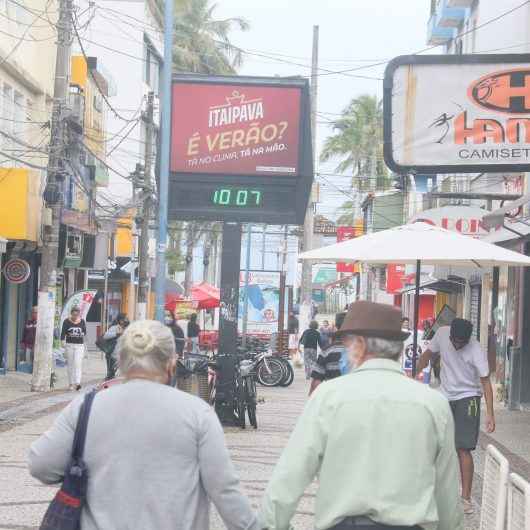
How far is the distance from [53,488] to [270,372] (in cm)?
1753

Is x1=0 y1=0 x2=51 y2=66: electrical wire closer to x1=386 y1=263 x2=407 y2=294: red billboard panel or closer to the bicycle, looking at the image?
the bicycle

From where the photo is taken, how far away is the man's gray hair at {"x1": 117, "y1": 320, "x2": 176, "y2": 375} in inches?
177

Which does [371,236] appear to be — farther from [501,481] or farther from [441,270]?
[441,270]

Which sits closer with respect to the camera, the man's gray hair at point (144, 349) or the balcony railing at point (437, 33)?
the man's gray hair at point (144, 349)

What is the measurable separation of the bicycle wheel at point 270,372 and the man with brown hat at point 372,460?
23.5 metres

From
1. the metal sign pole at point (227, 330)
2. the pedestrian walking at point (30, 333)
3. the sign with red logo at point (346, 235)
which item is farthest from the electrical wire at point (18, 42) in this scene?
the sign with red logo at point (346, 235)

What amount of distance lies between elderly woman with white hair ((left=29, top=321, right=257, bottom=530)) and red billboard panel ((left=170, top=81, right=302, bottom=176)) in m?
11.6

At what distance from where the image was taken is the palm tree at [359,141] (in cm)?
6412

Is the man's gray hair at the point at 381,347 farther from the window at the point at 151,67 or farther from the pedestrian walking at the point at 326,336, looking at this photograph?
the window at the point at 151,67

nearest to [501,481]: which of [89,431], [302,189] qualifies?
[89,431]

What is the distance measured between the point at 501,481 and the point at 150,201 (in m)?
32.0

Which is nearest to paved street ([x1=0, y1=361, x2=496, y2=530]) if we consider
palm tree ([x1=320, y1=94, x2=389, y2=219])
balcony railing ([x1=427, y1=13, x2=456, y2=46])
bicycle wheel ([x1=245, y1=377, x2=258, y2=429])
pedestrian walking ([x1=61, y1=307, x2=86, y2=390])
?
bicycle wheel ([x1=245, y1=377, x2=258, y2=429])

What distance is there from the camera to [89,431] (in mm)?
4430

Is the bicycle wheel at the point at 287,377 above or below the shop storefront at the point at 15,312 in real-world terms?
below
